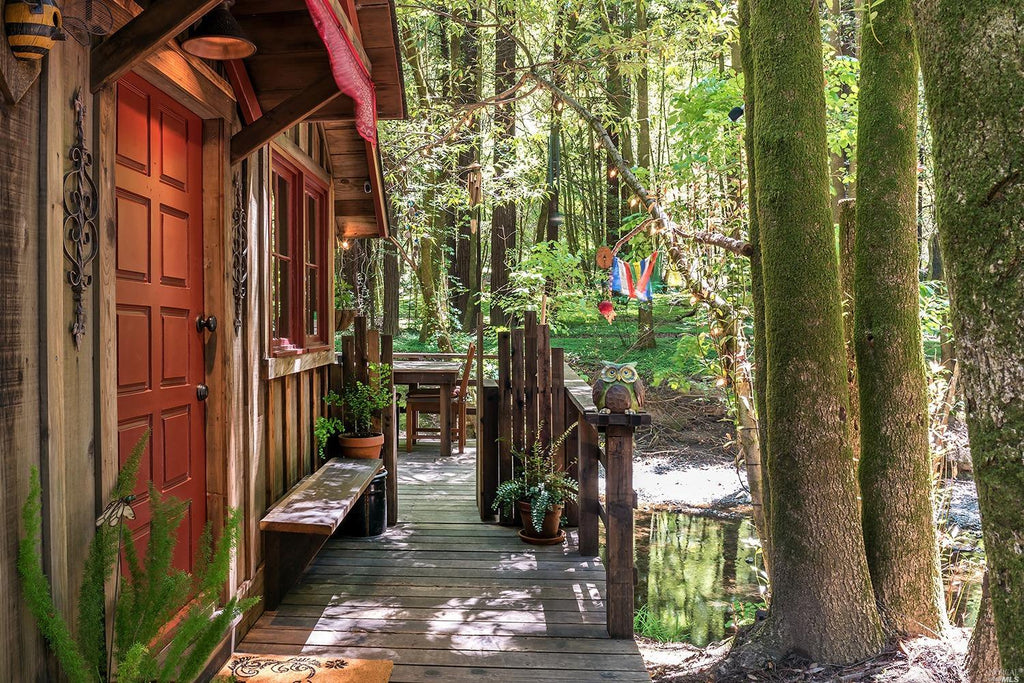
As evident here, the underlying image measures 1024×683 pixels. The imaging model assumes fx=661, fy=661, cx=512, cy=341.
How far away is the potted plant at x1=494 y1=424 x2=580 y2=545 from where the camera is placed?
15.6 ft

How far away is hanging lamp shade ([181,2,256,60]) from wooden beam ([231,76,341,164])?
1.94ft

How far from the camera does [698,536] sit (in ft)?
28.0

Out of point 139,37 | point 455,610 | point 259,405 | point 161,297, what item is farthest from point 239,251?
point 455,610

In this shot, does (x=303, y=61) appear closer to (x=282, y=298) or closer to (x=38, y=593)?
(x=282, y=298)

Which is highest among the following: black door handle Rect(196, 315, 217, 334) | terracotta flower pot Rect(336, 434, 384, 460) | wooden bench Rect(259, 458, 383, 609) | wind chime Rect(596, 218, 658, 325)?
wind chime Rect(596, 218, 658, 325)

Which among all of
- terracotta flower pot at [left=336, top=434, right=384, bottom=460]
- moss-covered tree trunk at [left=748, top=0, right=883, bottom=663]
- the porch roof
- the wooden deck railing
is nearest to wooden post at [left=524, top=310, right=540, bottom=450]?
the wooden deck railing

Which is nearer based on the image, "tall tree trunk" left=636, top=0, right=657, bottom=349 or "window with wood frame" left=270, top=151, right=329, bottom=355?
"window with wood frame" left=270, top=151, right=329, bottom=355

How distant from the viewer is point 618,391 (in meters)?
3.50

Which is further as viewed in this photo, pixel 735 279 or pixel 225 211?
pixel 735 279

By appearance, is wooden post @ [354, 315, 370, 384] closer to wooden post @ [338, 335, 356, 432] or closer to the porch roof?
wooden post @ [338, 335, 356, 432]

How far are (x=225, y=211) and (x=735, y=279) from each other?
5243mm

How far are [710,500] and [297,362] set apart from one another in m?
7.13

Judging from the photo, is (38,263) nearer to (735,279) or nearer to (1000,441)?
(1000,441)

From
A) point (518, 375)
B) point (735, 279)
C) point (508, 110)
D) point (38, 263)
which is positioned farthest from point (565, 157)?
point (38, 263)
